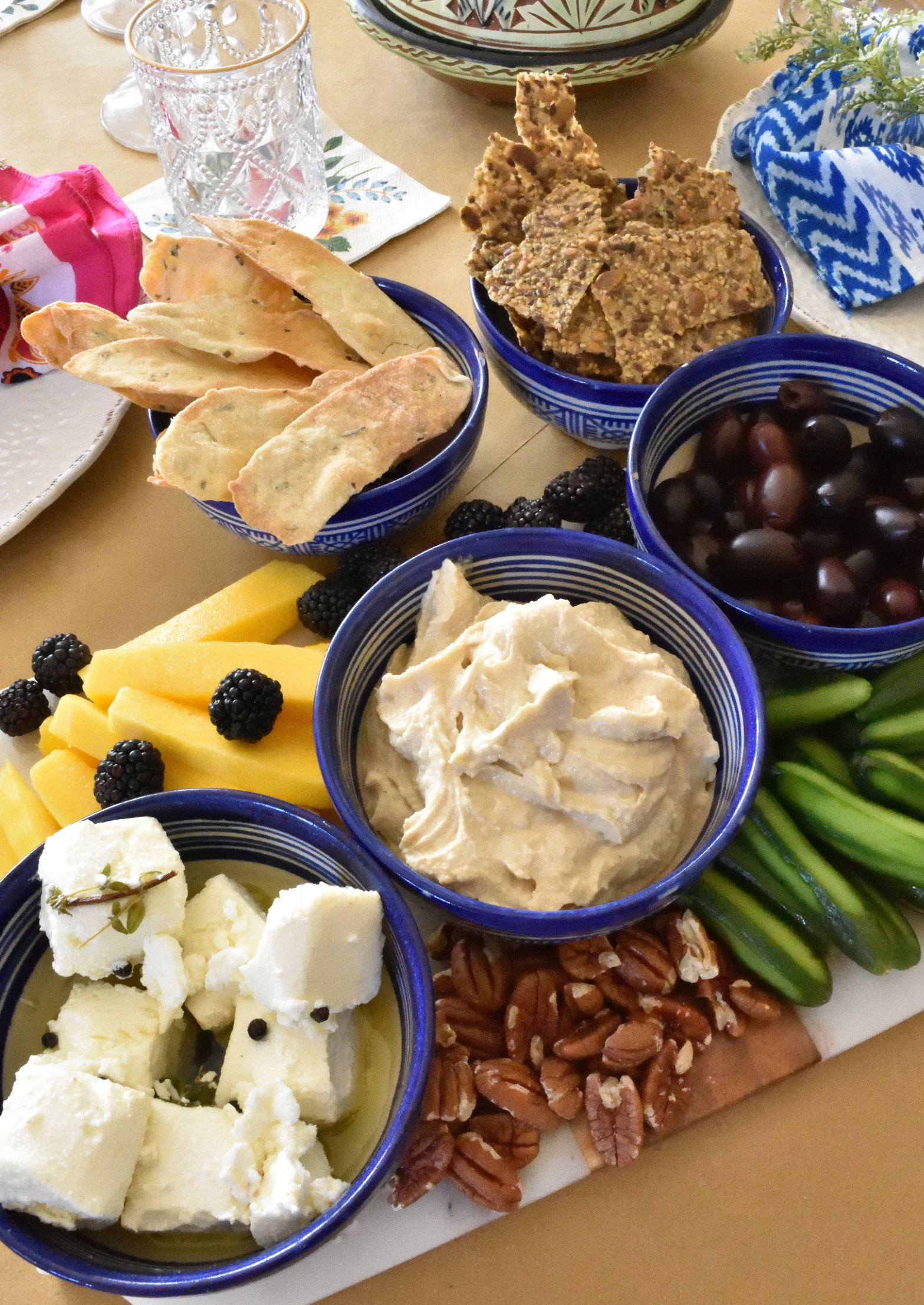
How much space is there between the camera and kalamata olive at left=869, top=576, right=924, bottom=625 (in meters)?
1.25

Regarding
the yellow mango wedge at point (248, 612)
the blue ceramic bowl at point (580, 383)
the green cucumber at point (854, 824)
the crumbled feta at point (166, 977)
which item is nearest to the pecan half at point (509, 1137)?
the crumbled feta at point (166, 977)

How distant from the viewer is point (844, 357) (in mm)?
1435

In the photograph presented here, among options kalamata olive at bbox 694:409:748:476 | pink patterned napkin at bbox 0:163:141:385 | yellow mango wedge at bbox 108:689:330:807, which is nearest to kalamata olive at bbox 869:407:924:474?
kalamata olive at bbox 694:409:748:476

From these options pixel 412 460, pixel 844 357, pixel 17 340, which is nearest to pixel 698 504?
pixel 844 357

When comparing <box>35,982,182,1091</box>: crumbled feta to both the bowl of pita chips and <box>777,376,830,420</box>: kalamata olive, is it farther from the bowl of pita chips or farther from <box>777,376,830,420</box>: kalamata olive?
<box>777,376,830,420</box>: kalamata olive

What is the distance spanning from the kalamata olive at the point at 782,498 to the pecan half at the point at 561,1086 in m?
0.73

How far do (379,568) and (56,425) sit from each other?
2.41 ft

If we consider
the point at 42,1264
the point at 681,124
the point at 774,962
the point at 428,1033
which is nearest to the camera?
the point at 42,1264

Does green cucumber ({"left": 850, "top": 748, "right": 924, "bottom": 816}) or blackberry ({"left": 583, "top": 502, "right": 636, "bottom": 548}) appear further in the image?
blackberry ({"left": 583, "top": 502, "right": 636, "bottom": 548})

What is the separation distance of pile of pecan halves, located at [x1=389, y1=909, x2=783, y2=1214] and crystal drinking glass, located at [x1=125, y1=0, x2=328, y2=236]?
1.39 metres

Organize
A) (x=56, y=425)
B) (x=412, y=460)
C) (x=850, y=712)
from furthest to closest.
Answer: (x=56, y=425)
(x=412, y=460)
(x=850, y=712)

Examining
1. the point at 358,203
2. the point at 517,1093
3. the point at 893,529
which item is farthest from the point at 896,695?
the point at 358,203

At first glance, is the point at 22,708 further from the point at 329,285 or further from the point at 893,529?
the point at 893,529

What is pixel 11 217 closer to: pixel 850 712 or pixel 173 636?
pixel 173 636
